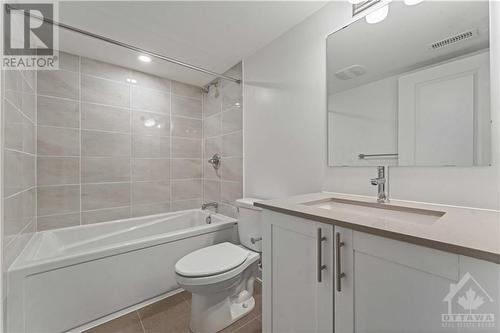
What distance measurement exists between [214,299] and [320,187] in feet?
3.50

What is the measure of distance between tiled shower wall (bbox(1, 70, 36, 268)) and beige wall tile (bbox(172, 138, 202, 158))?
1242mm

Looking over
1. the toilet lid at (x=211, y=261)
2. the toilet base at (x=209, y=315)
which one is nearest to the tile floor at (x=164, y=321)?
the toilet base at (x=209, y=315)

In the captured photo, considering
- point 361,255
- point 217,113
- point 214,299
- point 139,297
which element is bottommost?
point 139,297

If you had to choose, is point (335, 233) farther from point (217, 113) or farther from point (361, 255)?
point (217, 113)

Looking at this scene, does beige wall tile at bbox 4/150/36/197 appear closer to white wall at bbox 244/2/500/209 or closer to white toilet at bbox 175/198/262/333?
white toilet at bbox 175/198/262/333

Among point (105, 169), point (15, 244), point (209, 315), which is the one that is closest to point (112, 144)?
point (105, 169)

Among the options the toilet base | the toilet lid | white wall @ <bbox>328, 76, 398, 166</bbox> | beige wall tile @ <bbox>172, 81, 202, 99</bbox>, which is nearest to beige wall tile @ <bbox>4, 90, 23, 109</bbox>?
the toilet lid

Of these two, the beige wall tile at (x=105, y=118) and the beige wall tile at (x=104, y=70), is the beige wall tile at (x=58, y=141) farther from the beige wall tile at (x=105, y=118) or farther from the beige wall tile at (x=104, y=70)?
the beige wall tile at (x=104, y=70)

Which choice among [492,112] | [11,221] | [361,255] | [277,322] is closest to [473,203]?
[492,112]

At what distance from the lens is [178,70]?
2301mm

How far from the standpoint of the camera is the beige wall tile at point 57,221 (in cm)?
182

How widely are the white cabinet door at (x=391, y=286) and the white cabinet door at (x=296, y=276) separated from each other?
67mm

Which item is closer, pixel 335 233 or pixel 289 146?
pixel 335 233

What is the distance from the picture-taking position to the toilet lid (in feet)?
4.20
